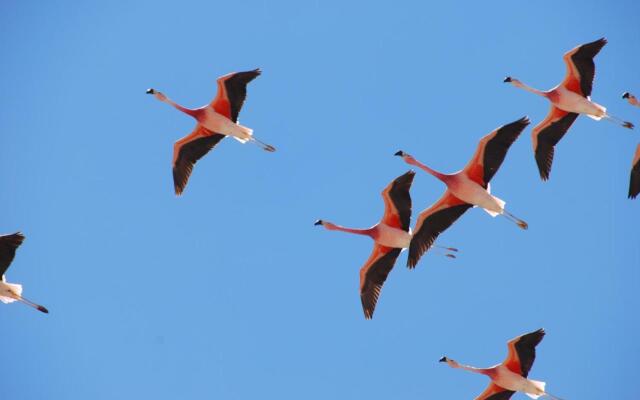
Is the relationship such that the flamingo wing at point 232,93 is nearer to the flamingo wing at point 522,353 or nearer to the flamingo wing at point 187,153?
the flamingo wing at point 187,153

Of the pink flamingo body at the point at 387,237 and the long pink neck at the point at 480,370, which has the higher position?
the pink flamingo body at the point at 387,237

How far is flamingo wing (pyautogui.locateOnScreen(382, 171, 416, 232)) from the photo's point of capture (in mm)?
27359

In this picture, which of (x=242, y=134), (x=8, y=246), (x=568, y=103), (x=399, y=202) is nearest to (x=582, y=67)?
(x=568, y=103)

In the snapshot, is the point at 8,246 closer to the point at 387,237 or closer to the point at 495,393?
the point at 387,237

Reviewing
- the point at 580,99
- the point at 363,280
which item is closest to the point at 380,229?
the point at 363,280

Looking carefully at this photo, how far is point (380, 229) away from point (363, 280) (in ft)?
4.84

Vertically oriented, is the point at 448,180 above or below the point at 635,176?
below

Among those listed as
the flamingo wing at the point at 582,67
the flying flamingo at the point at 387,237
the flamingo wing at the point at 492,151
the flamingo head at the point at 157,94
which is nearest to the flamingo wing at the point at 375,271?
the flying flamingo at the point at 387,237

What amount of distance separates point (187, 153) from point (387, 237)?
5.97 m

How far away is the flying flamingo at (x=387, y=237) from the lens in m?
27.6

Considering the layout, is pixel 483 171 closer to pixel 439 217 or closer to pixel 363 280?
pixel 439 217

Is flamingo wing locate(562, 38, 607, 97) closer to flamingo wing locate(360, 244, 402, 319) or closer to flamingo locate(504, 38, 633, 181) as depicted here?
flamingo locate(504, 38, 633, 181)

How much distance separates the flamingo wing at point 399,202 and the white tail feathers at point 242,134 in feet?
13.2

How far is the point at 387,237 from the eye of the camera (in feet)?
92.1
